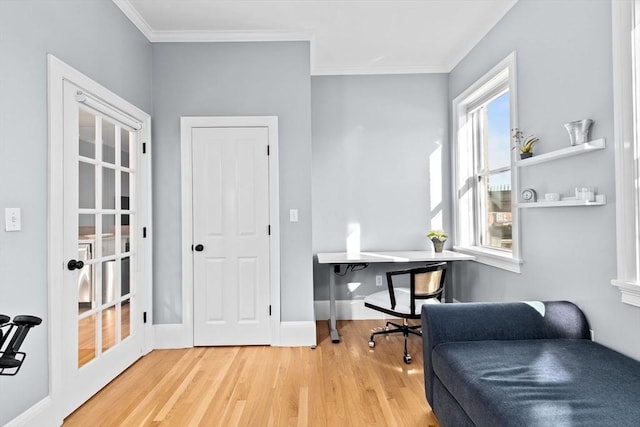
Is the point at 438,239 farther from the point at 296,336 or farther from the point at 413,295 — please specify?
the point at 296,336

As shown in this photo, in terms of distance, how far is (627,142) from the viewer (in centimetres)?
180

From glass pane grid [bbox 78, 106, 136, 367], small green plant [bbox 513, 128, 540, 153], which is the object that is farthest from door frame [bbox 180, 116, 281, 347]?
small green plant [bbox 513, 128, 540, 153]

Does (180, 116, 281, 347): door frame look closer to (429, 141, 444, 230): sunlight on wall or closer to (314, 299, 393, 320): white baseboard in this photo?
(314, 299, 393, 320): white baseboard

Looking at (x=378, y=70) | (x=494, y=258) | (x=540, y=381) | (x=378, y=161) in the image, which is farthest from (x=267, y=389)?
(x=378, y=70)

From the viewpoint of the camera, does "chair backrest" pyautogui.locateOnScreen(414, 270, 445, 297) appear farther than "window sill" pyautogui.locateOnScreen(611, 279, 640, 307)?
Yes

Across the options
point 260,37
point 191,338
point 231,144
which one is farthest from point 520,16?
point 191,338

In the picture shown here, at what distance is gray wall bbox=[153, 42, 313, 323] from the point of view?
10.9 feet

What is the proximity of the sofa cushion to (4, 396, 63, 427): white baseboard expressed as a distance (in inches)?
83.2

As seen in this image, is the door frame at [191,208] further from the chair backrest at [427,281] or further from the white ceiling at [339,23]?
the chair backrest at [427,281]

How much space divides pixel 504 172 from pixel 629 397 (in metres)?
2.20

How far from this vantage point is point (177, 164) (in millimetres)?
3336

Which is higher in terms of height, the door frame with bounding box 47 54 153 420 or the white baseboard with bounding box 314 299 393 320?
the door frame with bounding box 47 54 153 420

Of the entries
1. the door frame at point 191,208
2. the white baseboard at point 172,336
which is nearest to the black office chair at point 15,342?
the door frame at point 191,208

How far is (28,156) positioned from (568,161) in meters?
3.05
